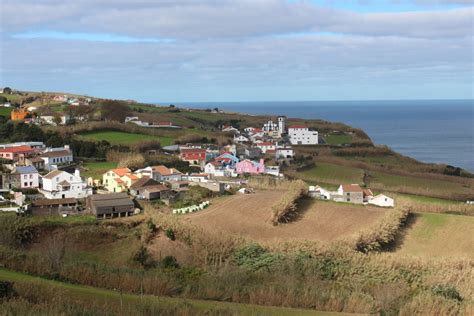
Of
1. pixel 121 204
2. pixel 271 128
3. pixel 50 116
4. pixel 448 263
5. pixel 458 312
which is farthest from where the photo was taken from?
pixel 271 128

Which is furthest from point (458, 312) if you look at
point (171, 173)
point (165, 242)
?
point (171, 173)

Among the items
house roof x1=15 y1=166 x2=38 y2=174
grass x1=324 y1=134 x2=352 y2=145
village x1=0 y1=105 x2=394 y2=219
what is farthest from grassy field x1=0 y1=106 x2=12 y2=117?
grass x1=324 y1=134 x2=352 y2=145

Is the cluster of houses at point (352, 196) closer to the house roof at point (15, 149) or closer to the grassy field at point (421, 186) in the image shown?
the grassy field at point (421, 186)

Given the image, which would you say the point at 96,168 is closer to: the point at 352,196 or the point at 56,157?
the point at 56,157

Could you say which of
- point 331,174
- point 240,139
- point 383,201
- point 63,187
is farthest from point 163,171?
point 240,139

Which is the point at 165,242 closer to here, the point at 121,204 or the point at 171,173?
the point at 121,204

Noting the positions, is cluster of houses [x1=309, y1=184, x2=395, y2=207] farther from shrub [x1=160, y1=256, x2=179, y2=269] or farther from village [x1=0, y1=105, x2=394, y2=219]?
shrub [x1=160, y1=256, x2=179, y2=269]

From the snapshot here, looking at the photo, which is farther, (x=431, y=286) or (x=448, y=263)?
(x=448, y=263)
